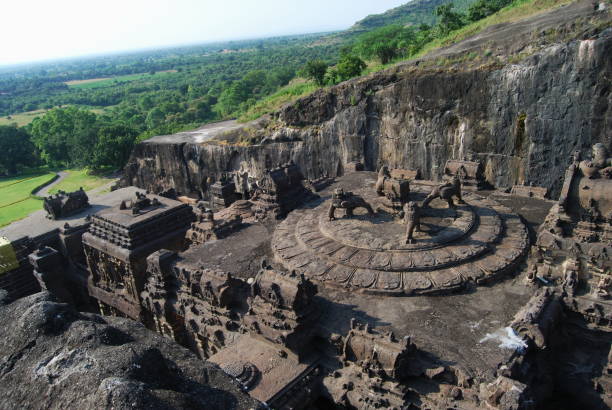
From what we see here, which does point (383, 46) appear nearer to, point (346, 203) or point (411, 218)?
point (346, 203)

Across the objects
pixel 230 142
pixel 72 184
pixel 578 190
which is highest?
pixel 578 190

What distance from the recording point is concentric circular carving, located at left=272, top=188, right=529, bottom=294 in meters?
12.1

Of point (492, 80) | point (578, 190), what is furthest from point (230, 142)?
point (578, 190)

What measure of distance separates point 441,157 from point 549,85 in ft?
23.1

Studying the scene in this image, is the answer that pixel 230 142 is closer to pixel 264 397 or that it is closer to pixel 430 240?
pixel 430 240

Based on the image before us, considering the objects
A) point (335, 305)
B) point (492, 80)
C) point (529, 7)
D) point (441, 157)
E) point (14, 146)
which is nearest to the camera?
point (335, 305)

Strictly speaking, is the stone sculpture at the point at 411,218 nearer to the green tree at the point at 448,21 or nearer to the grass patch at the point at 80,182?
the green tree at the point at 448,21

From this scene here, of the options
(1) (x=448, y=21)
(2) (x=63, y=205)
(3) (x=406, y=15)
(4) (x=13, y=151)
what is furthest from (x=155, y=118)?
(3) (x=406, y=15)

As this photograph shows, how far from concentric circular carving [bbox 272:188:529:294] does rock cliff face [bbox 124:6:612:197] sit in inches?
404

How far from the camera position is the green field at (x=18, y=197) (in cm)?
4298

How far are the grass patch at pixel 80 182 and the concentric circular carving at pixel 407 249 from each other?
1740 inches

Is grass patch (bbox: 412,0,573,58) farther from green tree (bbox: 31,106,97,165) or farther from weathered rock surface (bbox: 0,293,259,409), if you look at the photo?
green tree (bbox: 31,106,97,165)

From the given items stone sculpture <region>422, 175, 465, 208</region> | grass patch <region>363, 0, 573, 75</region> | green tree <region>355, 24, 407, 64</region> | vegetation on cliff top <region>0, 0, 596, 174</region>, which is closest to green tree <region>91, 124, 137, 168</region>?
vegetation on cliff top <region>0, 0, 596, 174</region>

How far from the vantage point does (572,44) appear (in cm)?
2259
